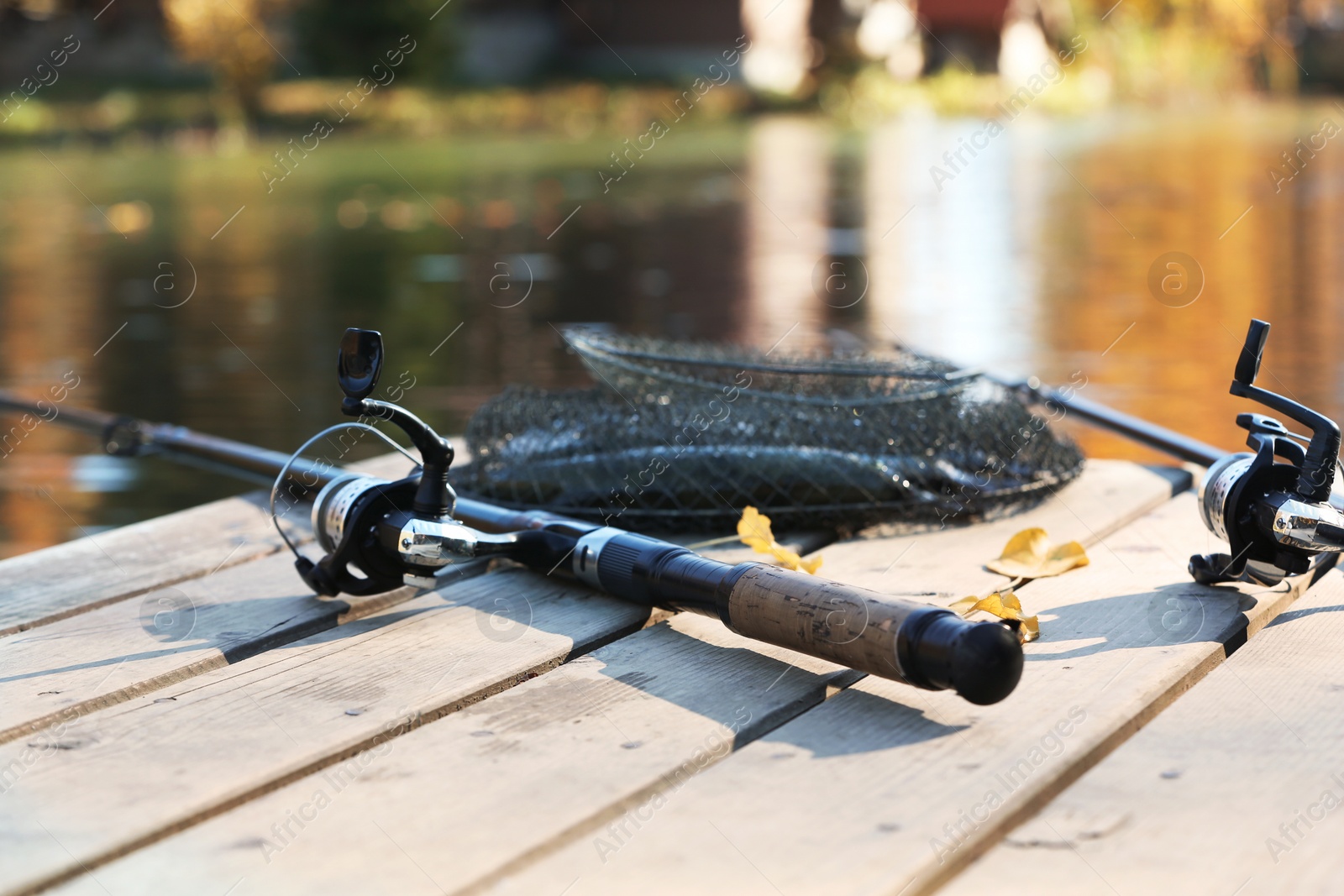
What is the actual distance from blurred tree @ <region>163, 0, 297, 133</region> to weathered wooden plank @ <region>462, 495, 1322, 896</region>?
771 inches

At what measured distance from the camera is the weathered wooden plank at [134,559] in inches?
85.3

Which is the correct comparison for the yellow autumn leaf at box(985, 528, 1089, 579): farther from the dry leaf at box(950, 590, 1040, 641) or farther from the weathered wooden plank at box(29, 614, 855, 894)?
the weathered wooden plank at box(29, 614, 855, 894)

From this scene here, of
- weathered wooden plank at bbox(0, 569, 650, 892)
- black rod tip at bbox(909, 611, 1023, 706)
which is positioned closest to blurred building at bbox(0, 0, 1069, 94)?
weathered wooden plank at bbox(0, 569, 650, 892)

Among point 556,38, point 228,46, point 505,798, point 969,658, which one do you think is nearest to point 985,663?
point 969,658

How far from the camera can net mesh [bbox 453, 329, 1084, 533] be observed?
8.21 feet

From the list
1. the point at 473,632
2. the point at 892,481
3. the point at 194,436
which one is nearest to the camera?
the point at 473,632

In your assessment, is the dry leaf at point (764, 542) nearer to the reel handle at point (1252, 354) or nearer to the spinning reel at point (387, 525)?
the spinning reel at point (387, 525)

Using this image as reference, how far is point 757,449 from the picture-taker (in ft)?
8.41

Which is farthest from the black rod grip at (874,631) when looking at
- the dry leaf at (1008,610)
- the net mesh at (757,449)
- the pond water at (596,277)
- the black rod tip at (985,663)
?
the pond water at (596,277)

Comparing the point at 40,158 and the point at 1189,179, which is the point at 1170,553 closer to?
the point at 1189,179

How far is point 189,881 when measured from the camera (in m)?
1.29

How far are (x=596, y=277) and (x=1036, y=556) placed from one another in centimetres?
642

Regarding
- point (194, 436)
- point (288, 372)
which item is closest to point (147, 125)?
point (288, 372)

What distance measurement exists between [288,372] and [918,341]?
263 cm
